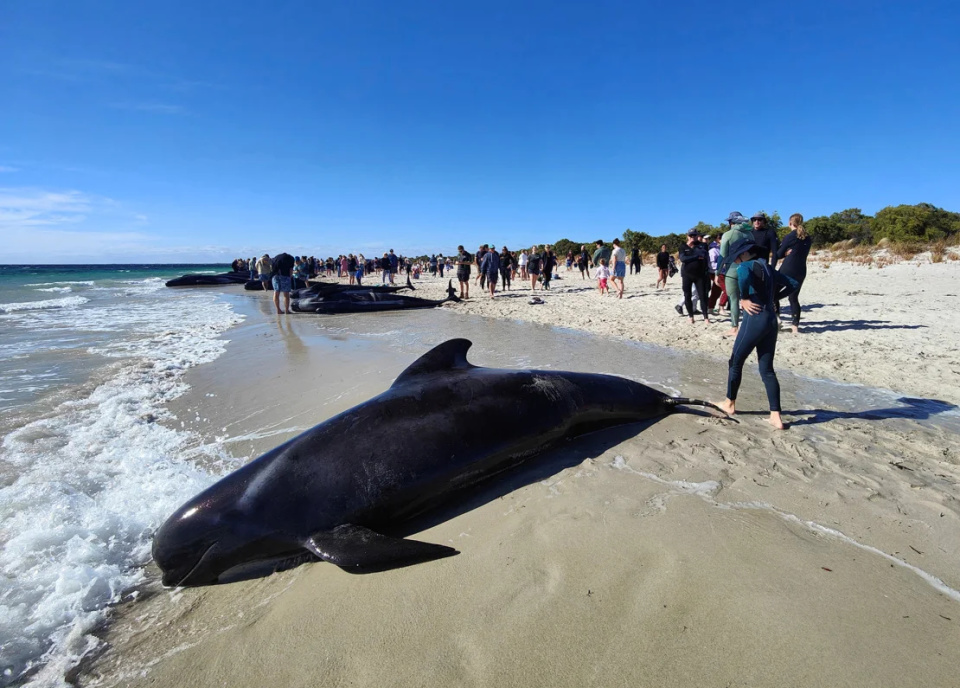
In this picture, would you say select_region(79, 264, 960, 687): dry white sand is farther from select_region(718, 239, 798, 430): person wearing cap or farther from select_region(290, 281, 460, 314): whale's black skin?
select_region(290, 281, 460, 314): whale's black skin

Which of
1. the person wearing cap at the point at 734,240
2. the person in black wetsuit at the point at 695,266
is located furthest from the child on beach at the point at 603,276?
the person wearing cap at the point at 734,240

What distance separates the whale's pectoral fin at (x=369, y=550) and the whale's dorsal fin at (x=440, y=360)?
149cm

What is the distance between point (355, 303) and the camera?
53.2 feet

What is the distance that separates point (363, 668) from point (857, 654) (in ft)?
6.91

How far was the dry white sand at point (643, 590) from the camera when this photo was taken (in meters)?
1.98

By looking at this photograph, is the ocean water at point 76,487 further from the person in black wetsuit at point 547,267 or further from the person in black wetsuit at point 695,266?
the person in black wetsuit at point 547,267

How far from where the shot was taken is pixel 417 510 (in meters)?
3.34

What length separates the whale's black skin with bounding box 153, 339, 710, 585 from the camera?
2.87 m

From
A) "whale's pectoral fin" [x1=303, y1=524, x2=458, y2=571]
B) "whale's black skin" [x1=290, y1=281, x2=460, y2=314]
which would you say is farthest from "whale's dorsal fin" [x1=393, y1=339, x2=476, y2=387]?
"whale's black skin" [x1=290, y1=281, x2=460, y2=314]

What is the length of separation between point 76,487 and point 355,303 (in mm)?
12731

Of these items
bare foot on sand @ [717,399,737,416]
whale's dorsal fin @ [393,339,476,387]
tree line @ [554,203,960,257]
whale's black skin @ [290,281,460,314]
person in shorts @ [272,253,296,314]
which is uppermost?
tree line @ [554,203,960,257]

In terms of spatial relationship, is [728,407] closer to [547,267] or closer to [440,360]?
[440,360]

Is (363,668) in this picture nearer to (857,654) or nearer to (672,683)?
(672,683)

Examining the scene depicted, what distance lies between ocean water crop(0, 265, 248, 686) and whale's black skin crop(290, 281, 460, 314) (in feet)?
24.0
